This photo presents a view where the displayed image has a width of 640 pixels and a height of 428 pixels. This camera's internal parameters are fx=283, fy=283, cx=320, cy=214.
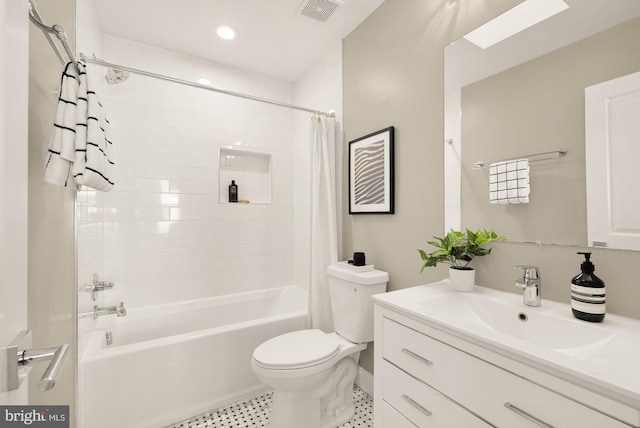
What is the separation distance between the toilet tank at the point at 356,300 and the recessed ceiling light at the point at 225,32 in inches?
76.8

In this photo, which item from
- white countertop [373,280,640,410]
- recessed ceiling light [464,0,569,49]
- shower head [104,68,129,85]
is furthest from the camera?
shower head [104,68,129,85]

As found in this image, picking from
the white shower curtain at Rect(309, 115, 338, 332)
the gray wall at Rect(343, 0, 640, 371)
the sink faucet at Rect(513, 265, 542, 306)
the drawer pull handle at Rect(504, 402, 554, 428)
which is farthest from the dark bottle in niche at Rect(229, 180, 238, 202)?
the drawer pull handle at Rect(504, 402, 554, 428)

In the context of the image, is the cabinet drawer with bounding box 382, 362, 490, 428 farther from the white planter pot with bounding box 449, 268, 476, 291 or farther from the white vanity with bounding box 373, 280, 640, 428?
the white planter pot with bounding box 449, 268, 476, 291

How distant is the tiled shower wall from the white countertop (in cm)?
182

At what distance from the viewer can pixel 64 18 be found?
1.14 m

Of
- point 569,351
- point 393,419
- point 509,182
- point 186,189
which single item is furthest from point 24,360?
point 186,189

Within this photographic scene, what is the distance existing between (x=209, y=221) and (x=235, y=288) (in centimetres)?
67

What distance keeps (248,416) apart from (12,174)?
1.81 meters

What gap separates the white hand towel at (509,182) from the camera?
1.14 m

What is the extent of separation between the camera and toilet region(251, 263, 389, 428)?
144 centimetres

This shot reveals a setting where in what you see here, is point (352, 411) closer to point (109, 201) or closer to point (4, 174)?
point (4, 174)

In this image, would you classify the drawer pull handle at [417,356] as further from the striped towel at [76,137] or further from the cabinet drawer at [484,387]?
the striped towel at [76,137]

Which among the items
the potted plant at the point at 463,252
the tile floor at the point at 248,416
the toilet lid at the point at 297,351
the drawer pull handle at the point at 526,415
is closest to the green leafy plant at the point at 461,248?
the potted plant at the point at 463,252

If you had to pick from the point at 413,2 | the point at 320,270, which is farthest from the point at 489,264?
the point at 413,2
